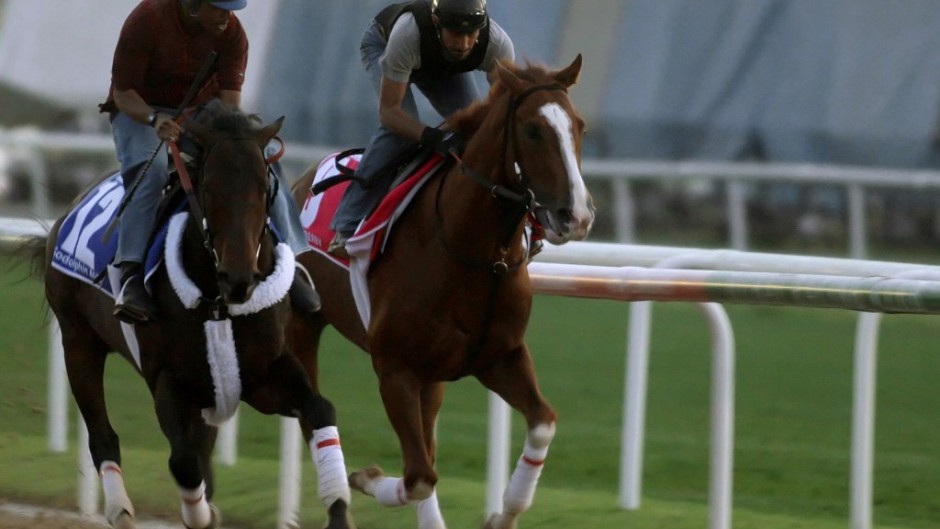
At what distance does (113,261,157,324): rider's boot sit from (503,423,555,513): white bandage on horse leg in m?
1.24

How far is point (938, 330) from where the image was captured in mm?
11992

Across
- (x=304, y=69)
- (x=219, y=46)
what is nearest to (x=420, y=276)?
(x=219, y=46)

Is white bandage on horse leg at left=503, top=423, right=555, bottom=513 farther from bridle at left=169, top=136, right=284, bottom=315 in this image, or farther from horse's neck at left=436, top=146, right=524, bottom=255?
bridle at left=169, top=136, right=284, bottom=315

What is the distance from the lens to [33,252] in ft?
21.5

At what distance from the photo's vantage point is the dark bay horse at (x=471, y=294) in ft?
17.2

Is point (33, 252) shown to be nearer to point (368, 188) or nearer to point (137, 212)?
point (137, 212)

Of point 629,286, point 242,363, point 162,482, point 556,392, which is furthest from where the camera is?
point 556,392

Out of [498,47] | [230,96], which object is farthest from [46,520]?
[498,47]

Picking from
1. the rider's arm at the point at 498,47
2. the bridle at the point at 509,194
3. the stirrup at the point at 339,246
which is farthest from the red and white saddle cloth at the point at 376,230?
the rider's arm at the point at 498,47

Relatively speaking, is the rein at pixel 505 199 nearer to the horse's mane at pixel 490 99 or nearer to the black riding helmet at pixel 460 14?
the horse's mane at pixel 490 99

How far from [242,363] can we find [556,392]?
460 centimetres

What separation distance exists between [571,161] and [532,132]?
19cm

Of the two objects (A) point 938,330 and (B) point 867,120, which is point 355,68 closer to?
(B) point 867,120

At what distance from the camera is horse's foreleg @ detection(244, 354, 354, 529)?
501 cm
